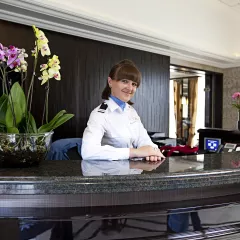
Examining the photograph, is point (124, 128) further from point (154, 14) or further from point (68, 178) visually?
point (154, 14)

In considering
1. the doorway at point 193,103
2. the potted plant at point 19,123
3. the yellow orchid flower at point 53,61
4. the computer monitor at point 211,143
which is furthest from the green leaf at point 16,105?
the doorway at point 193,103

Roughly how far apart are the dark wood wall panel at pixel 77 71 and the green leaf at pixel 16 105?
2121 mm

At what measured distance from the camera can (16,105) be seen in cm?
108

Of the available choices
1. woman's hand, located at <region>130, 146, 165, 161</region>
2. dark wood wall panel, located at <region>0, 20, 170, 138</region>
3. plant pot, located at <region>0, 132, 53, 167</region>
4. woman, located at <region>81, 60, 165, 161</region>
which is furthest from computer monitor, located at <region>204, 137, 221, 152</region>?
plant pot, located at <region>0, 132, 53, 167</region>

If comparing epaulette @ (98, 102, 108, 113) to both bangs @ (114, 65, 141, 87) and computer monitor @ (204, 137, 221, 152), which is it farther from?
computer monitor @ (204, 137, 221, 152)

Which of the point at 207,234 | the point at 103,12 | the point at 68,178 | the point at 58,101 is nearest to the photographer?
the point at 68,178

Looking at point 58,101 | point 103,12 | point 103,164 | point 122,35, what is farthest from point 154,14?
point 103,164

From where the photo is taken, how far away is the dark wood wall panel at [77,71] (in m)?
3.09

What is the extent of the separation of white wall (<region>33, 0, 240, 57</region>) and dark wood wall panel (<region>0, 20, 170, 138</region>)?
54cm

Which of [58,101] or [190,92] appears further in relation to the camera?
[190,92]

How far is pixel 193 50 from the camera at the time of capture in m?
4.40

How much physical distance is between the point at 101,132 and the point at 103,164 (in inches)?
11.6

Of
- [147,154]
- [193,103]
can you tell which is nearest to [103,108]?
[147,154]

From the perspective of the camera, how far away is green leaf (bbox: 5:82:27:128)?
3.46 ft
